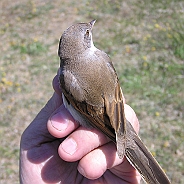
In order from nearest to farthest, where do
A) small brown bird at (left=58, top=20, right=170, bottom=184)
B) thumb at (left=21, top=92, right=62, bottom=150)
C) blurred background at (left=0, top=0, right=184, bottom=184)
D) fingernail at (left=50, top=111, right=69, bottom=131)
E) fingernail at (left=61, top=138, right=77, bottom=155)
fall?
fingernail at (left=61, top=138, right=77, bottom=155), fingernail at (left=50, top=111, right=69, bottom=131), small brown bird at (left=58, top=20, right=170, bottom=184), thumb at (left=21, top=92, right=62, bottom=150), blurred background at (left=0, top=0, right=184, bottom=184)

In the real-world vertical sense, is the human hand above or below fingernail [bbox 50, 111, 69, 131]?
below

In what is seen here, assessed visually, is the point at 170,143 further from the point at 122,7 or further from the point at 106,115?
the point at 122,7

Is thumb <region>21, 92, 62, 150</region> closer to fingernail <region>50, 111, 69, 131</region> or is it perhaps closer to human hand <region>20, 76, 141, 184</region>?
human hand <region>20, 76, 141, 184</region>

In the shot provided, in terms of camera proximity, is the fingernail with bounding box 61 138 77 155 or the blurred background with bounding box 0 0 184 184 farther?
the blurred background with bounding box 0 0 184 184

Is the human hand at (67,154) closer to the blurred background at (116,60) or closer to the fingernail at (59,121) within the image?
the fingernail at (59,121)

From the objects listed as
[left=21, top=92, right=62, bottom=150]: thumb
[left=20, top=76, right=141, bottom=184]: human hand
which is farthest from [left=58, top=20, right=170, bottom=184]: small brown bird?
[left=21, top=92, right=62, bottom=150]: thumb

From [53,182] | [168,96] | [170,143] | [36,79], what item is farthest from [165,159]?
[36,79]

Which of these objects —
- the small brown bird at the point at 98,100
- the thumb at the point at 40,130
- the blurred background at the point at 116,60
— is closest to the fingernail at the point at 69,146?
the small brown bird at the point at 98,100
